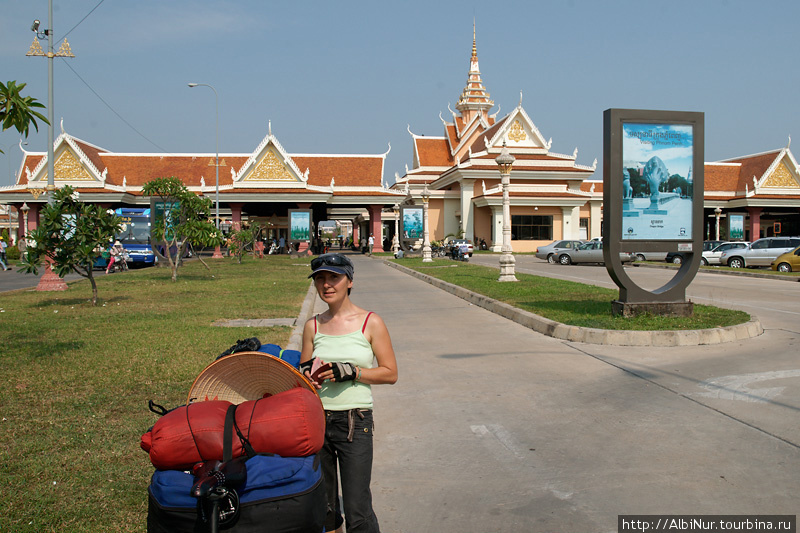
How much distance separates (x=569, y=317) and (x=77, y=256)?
996 cm

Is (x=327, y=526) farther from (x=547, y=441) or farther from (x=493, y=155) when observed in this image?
(x=493, y=155)

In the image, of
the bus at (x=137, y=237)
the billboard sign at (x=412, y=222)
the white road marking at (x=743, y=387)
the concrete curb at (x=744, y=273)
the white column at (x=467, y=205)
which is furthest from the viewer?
the white column at (x=467, y=205)

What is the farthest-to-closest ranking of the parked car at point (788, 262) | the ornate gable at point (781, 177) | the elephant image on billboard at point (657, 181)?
the ornate gable at point (781, 177) < the parked car at point (788, 262) < the elephant image on billboard at point (657, 181)

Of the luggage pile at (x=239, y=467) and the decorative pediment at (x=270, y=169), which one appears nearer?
the luggage pile at (x=239, y=467)

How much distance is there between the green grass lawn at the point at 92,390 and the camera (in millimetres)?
3908

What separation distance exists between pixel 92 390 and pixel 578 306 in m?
9.28

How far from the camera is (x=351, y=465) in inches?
129

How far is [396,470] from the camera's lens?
479 centimetres

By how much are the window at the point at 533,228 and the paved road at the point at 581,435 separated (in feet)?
145

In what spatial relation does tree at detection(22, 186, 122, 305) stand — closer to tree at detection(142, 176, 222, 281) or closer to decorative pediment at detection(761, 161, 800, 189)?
tree at detection(142, 176, 222, 281)

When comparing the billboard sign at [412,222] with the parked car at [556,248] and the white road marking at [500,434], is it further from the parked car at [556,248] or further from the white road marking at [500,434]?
the white road marking at [500,434]

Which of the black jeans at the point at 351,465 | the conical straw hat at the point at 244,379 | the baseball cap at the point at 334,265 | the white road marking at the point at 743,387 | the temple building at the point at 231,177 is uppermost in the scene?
the temple building at the point at 231,177

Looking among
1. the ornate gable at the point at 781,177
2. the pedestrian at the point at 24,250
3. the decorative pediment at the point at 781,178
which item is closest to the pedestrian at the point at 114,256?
the pedestrian at the point at 24,250

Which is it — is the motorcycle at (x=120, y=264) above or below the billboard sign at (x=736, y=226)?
below
